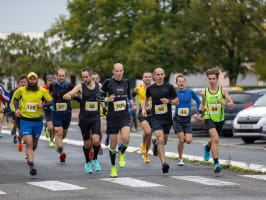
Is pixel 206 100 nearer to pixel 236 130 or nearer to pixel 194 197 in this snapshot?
pixel 194 197

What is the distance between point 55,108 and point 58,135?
568 mm

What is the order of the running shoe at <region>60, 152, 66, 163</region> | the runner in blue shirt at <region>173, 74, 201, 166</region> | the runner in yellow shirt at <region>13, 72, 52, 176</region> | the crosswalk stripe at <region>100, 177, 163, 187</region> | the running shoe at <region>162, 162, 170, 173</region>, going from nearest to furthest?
the crosswalk stripe at <region>100, 177, 163, 187</region> → the running shoe at <region>162, 162, 170, 173</region> → the runner in yellow shirt at <region>13, 72, 52, 176</region> → the runner in blue shirt at <region>173, 74, 201, 166</region> → the running shoe at <region>60, 152, 66, 163</region>

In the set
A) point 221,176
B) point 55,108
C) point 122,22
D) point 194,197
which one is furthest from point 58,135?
point 122,22

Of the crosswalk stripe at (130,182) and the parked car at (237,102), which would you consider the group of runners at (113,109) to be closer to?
the crosswalk stripe at (130,182)

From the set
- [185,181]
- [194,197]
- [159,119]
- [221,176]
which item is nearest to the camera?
[194,197]

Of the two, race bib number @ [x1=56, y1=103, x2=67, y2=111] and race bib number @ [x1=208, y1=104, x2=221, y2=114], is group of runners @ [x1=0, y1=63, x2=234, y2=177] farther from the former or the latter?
race bib number @ [x1=56, y1=103, x2=67, y2=111]

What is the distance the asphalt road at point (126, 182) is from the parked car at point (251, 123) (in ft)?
18.0

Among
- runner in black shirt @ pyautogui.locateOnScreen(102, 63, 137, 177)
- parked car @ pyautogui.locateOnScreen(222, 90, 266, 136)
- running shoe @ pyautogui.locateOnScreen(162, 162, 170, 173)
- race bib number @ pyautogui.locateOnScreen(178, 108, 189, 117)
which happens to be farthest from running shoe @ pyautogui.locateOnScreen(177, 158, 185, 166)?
parked car @ pyautogui.locateOnScreen(222, 90, 266, 136)

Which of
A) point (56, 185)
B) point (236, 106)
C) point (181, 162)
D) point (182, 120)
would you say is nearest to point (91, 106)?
point (56, 185)

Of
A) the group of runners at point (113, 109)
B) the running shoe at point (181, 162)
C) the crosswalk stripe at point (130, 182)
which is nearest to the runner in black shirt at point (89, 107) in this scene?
the group of runners at point (113, 109)

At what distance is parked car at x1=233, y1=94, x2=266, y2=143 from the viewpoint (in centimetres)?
2000

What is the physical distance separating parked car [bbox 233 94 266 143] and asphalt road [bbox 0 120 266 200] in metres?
5.48

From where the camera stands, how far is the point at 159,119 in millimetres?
12875

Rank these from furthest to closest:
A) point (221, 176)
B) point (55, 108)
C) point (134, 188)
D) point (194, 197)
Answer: point (55, 108) < point (221, 176) < point (134, 188) < point (194, 197)
